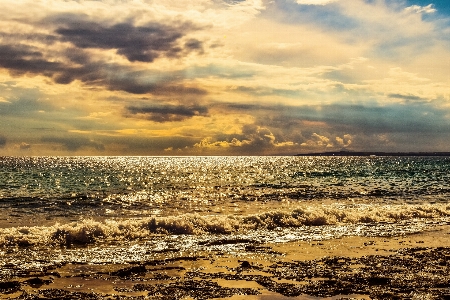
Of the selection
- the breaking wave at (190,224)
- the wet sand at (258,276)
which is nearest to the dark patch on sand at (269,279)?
the wet sand at (258,276)

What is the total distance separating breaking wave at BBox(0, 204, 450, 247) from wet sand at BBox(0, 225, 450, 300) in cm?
580

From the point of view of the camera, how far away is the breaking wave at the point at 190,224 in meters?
24.1

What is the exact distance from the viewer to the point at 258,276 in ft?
51.8

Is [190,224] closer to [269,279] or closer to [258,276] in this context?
[258,276]

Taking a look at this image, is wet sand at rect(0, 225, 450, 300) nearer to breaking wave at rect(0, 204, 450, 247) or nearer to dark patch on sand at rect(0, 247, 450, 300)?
dark patch on sand at rect(0, 247, 450, 300)

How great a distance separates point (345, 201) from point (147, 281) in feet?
119

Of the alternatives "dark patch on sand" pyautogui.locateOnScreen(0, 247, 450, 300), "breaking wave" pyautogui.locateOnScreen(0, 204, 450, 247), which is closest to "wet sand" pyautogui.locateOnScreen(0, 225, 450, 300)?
"dark patch on sand" pyautogui.locateOnScreen(0, 247, 450, 300)

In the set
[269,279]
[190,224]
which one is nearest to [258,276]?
[269,279]

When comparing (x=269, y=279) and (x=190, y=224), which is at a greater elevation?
(x=269, y=279)

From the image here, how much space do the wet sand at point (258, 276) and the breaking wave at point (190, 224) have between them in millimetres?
5796

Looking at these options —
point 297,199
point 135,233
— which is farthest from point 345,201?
point 135,233

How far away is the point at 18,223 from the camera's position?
3256cm

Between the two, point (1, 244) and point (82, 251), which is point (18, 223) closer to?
point (1, 244)

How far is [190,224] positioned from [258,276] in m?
12.6
